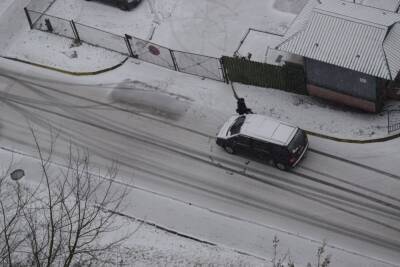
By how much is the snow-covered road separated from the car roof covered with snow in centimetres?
162

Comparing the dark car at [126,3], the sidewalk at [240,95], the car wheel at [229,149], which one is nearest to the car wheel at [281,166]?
the car wheel at [229,149]

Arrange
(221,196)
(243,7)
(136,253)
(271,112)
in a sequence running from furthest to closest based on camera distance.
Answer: (243,7) < (271,112) < (221,196) < (136,253)

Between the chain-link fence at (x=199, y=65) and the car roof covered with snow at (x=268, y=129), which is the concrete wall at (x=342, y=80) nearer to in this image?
the car roof covered with snow at (x=268, y=129)

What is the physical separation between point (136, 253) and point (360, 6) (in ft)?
47.3

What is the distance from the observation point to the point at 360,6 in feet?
85.6

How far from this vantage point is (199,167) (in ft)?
85.6

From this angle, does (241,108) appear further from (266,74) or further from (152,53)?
(152,53)

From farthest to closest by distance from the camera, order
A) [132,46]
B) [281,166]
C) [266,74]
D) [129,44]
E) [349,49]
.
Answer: [132,46]
[129,44]
[266,74]
[281,166]
[349,49]

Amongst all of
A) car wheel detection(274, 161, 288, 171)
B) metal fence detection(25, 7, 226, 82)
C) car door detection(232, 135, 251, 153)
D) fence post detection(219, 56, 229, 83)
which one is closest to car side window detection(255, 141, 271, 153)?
car door detection(232, 135, 251, 153)

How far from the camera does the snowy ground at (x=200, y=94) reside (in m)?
23.4

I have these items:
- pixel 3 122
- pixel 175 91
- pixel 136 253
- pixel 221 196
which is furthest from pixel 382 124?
pixel 3 122

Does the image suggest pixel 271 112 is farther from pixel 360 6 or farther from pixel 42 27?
pixel 42 27

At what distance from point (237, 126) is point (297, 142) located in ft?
9.16

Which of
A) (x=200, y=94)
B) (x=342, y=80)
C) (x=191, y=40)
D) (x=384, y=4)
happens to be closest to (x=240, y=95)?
(x=200, y=94)
